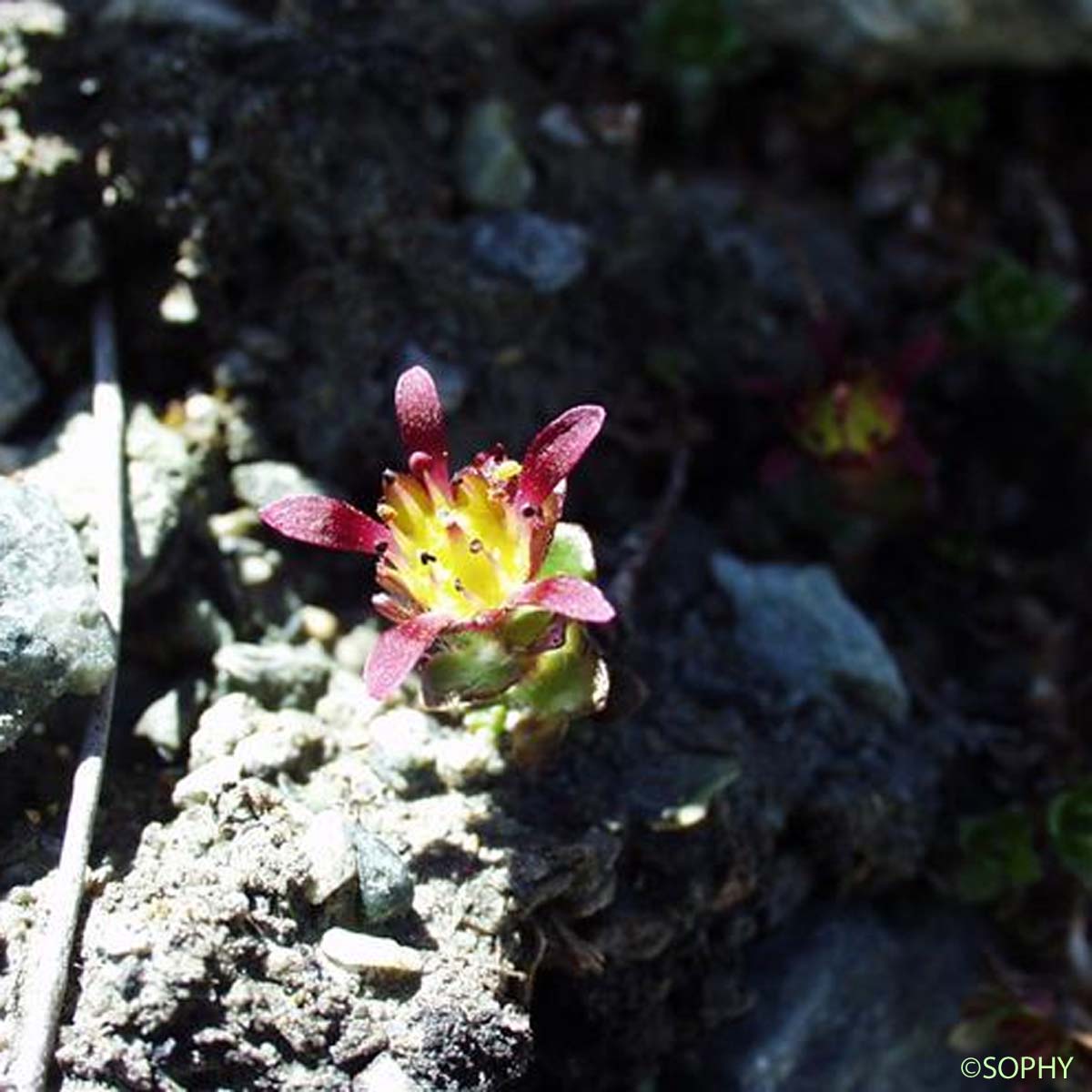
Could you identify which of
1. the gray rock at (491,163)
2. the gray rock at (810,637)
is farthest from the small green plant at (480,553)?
Result: the gray rock at (491,163)

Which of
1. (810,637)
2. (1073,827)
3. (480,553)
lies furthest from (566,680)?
(1073,827)

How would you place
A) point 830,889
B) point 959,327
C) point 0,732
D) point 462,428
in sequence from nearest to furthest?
point 0,732, point 830,889, point 462,428, point 959,327

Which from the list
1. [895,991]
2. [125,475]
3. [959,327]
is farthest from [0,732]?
[959,327]

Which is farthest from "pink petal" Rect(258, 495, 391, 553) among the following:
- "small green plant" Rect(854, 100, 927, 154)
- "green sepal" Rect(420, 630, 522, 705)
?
"small green plant" Rect(854, 100, 927, 154)

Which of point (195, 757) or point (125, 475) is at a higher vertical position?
point (125, 475)

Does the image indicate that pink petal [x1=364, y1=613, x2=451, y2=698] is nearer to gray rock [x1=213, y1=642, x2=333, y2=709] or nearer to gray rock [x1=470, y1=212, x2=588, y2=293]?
gray rock [x1=213, y1=642, x2=333, y2=709]

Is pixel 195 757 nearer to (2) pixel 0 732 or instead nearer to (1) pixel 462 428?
(2) pixel 0 732
